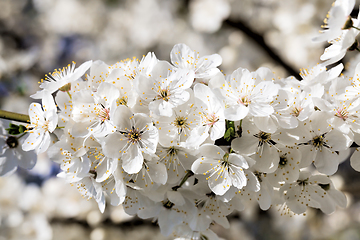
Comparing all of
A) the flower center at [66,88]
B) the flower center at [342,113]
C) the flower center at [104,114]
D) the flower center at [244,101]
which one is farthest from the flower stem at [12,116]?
the flower center at [342,113]

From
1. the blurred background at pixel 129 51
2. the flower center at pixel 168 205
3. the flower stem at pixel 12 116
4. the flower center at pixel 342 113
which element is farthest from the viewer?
the blurred background at pixel 129 51

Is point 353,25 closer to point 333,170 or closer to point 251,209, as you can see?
point 333,170

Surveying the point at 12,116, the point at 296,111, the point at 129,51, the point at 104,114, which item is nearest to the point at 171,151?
the point at 104,114

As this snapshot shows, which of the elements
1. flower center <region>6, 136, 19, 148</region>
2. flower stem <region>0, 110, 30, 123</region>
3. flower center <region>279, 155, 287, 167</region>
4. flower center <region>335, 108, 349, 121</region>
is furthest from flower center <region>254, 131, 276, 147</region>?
flower center <region>6, 136, 19, 148</region>

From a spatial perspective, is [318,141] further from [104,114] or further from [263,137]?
[104,114]

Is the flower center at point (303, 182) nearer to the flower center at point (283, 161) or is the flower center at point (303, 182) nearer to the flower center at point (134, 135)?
the flower center at point (283, 161)

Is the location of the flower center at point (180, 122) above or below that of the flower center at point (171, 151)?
above

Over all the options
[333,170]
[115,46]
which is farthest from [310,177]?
[115,46]

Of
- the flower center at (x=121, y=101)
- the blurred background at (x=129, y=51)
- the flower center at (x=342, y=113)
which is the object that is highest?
the flower center at (x=121, y=101)

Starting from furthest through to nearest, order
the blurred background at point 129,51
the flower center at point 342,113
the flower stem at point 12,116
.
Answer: the blurred background at point 129,51 < the flower stem at point 12,116 < the flower center at point 342,113
